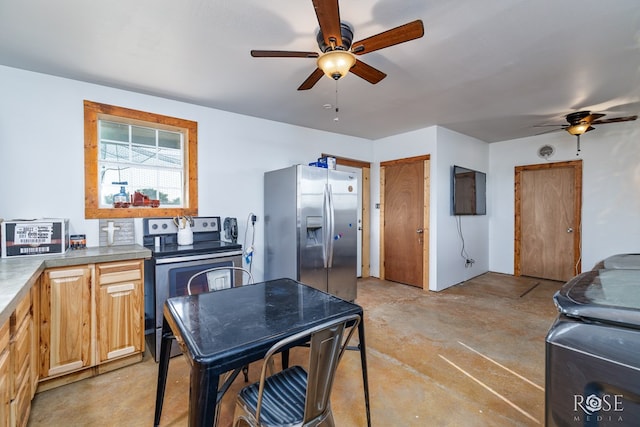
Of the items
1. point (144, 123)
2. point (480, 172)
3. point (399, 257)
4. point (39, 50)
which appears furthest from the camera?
point (480, 172)

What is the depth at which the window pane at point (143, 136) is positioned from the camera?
3072 millimetres

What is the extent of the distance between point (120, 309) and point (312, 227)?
6.52ft

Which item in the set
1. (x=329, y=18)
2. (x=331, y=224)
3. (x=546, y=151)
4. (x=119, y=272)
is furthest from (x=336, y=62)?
(x=546, y=151)

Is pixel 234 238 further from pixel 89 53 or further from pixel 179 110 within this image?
pixel 89 53

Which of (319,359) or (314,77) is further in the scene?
(314,77)

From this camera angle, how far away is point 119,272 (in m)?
2.30

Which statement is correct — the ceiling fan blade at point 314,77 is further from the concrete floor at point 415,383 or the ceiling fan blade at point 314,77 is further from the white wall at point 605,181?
the white wall at point 605,181

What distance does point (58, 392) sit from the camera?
2045 mm

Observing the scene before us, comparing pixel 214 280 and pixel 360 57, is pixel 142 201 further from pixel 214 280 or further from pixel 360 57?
pixel 360 57

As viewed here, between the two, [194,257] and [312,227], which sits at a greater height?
[312,227]

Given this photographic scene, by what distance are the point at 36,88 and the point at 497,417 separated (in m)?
4.42

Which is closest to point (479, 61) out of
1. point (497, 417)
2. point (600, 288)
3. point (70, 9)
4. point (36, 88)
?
point (600, 288)

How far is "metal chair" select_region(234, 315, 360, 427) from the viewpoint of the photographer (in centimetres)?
106

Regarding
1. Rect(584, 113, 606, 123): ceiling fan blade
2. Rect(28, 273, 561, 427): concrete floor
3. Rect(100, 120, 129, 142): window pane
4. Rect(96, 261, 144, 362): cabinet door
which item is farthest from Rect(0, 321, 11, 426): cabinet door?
Rect(584, 113, 606, 123): ceiling fan blade
